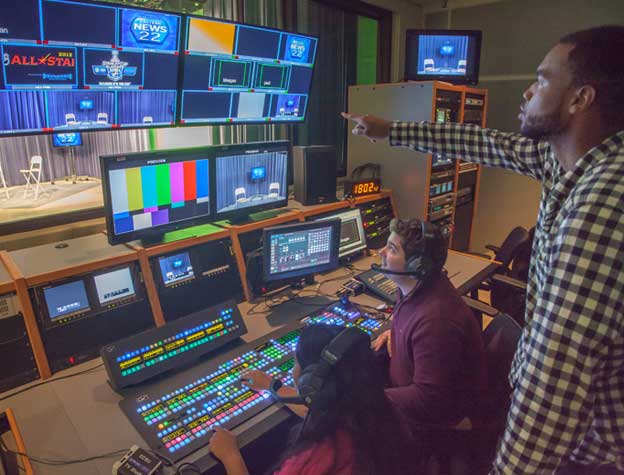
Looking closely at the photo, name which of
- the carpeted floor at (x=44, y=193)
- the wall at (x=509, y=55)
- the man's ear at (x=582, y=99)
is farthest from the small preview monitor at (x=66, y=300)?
the wall at (x=509, y=55)

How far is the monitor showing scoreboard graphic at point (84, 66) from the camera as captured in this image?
1523mm

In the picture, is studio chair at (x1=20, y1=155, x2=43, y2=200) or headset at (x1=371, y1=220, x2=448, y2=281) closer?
headset at (x1=371, y1=220, x2=448, y2=281)

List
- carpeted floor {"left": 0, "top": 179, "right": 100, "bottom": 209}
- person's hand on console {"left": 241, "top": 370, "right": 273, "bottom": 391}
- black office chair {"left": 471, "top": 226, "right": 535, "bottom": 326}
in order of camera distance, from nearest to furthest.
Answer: person's hand on console {"left": 241, "top": 370, "right": 273, "bottom": 391} < black office chair {"left": 471, "top": 226, "right": 535, "bottom": 326} < carpeted floor {"left": 0, "top": 179, "right": 100, "bottom": 209}

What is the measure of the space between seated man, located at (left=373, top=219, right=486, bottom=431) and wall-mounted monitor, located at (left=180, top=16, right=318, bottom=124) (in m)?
1.19

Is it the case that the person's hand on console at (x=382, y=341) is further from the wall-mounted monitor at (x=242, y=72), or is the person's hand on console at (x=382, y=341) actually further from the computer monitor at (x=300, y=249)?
the wall-mounted monitor at (x=242, y=72)

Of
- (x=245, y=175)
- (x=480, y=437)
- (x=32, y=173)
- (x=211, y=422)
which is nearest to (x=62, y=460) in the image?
(x=211, y=422)

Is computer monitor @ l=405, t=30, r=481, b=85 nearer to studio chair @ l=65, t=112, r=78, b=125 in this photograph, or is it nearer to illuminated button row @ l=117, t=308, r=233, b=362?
studio chair @ l=65, t=112, r=78, b=125

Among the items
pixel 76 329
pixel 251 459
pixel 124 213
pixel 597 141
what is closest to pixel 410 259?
pixel 597 141

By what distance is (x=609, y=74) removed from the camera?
2.82 ft

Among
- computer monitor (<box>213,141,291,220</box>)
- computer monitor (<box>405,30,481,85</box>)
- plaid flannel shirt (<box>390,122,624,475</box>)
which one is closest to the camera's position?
plaid flannel shirt (<box>390,122,624,475</box>)

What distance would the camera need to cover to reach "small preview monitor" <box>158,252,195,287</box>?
1.71 metres

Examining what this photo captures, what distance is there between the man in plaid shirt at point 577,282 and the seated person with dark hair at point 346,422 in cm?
24

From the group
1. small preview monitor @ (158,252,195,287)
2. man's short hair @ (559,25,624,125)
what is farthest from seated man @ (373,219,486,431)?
small preview monitor @ (158,252,195,287)

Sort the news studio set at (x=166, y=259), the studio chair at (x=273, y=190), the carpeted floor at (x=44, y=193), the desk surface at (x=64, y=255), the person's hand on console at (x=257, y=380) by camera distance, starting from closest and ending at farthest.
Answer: the news studio set at (x=166, y=259) < the person's hand on console at (x=257, y=380) < the desk surface at (x=64, y=255) < the studio chair at (x=273, y=190) < the carpeted floor at (x=44, y=193)
